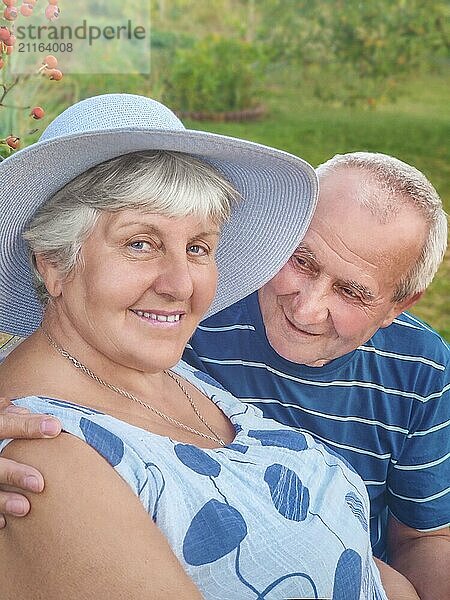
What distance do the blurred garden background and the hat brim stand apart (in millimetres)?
6066

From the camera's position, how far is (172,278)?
190cm

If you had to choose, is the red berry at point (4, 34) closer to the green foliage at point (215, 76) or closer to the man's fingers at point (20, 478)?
the man's fingers at point (20, 478)

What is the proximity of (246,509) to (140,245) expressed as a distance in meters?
0.54

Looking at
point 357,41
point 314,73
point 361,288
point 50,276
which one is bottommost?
point 314,73

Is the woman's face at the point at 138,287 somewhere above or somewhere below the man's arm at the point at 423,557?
above

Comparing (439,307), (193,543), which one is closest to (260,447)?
(193,543)

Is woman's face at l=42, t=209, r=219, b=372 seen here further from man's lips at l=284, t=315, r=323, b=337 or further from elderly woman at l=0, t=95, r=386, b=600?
man's lips at l=284, t=315, r=323, b=337

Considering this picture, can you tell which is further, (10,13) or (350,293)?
(350,293)

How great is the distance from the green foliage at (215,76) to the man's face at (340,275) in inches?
250

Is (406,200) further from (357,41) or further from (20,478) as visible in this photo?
(357,41)

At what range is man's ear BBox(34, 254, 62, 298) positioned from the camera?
1.92 meters

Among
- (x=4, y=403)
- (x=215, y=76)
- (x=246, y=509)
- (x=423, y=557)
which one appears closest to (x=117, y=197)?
(x=4, y=403)

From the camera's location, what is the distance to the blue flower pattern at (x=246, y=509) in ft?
5.72

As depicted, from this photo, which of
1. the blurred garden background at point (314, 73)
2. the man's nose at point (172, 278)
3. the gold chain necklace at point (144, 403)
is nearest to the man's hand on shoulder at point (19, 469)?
the gold chain necklace at point (144, 403)
